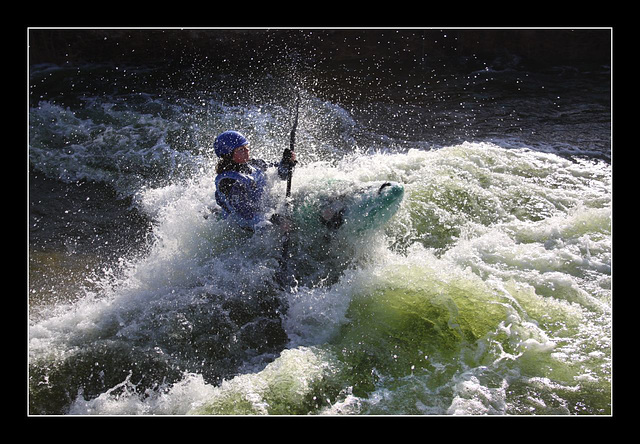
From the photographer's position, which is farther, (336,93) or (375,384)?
(336,93)

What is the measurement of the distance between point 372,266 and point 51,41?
8729mm

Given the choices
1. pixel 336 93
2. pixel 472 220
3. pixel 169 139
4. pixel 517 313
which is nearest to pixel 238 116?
pixel 169 139

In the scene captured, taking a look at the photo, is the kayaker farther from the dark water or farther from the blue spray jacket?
the dark water

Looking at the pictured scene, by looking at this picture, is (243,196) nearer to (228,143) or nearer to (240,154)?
(240,154)

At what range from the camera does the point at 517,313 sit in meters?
3.78

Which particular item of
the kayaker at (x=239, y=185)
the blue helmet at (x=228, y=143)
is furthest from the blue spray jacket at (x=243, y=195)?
the blue helmet at (x=228, y=143)

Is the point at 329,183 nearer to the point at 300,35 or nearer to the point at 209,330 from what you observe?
the point at 209,330

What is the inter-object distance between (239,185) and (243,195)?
0.11 meters

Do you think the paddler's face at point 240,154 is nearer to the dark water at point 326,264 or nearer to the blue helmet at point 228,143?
the blue helmet at point 228,143

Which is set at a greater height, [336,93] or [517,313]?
[336,93]

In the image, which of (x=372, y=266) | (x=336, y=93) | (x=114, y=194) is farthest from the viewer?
(x=336, y=93)

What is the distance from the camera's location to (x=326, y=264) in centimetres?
456

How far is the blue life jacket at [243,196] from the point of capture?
4367 mm

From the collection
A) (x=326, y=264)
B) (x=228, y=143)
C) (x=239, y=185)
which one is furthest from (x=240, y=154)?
(x=326, y=264)
